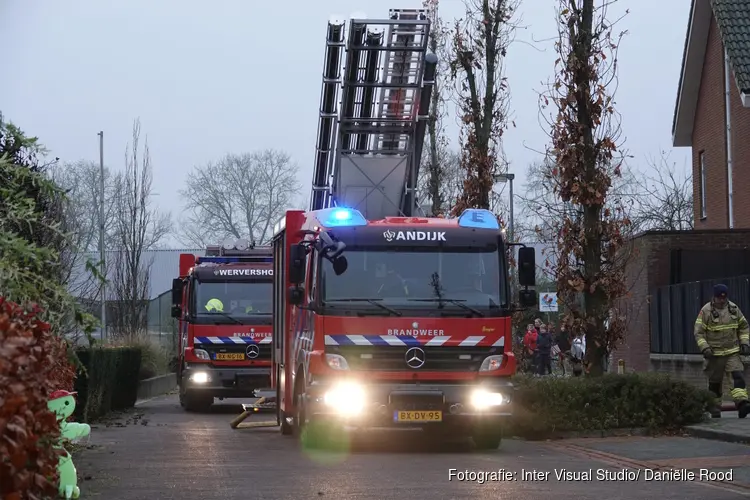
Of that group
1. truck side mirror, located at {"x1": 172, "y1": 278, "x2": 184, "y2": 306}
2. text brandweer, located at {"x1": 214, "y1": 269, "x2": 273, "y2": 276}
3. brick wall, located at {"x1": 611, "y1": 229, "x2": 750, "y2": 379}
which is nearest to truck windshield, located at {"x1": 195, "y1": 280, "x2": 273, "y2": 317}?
text brandweer, located at {"x1": 214, "y1": 269, "x2": 273, "y2": 276}

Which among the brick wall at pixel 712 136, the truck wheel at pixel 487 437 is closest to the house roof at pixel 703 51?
the brick wall at pixel 712 136

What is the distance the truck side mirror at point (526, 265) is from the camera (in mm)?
14461

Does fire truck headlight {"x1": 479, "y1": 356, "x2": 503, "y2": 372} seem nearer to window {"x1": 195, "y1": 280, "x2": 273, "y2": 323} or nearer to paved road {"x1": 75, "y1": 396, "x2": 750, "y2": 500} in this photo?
paved road {"x1": 75, "y1": 396, "x2": 750, "y2": 500}

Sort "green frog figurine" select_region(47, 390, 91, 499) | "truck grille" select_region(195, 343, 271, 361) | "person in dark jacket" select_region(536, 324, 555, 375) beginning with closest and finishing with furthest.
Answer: "green frog figurine" select_region(47, 390, 91, 499) < "truck grille" select_region(195, 343, 271, 361) < "person in dark jacket" select_region(536, 324, 555, 375)

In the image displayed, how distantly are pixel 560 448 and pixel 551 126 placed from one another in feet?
18.1

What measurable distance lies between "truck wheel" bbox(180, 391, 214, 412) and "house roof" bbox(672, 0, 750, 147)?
1284cm

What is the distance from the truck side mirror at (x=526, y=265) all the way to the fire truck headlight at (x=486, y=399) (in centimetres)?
137

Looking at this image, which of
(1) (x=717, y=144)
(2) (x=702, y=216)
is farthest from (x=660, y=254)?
(2) (x=702, y=216)

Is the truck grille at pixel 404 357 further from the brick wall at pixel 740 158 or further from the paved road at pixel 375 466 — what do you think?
the brick wall at pixel 740 158

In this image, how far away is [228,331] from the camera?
76.4ft

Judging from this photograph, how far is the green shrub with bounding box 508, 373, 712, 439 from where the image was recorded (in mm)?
15602

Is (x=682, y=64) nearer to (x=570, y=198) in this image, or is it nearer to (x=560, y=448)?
(x=570, y=198)

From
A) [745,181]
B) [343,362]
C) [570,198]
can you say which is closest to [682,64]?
[745,181]

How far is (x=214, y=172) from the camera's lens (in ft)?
262
